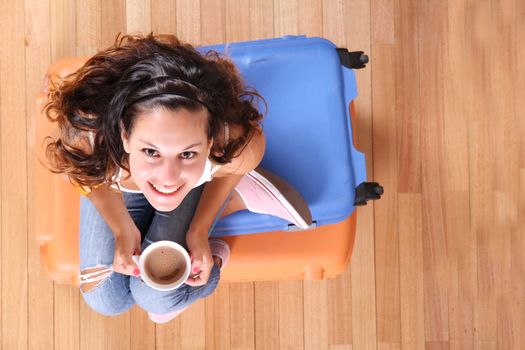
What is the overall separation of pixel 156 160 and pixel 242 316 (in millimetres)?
692

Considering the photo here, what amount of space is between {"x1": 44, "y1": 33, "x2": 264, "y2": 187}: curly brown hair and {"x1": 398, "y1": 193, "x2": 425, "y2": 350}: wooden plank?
619 mm

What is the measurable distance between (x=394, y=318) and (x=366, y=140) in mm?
445

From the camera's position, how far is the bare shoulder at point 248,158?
0.93m

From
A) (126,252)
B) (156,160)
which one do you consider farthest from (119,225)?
(156,160)

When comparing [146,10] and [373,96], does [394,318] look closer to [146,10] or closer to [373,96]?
[373,96]

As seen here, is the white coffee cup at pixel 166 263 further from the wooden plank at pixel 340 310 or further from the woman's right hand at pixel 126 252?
the wooden plank at pixel 340 310

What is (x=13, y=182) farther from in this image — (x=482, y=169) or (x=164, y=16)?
(x=482, y=169)

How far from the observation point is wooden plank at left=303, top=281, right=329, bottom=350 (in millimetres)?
1393

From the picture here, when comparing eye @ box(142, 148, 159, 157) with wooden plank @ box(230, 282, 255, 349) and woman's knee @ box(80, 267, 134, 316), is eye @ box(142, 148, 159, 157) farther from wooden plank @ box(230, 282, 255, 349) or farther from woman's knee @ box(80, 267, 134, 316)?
wooden plank @ box(230, 282, 255, 349)

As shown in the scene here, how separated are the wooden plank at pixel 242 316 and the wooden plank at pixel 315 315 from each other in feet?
0.43

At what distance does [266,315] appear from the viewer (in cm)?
139

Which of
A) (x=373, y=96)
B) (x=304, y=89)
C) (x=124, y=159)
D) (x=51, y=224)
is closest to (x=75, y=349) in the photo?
(x=51, y=224)

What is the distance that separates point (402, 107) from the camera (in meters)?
1.43

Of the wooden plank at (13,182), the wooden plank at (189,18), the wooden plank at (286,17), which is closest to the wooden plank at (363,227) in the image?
the wooden plank at (286,17)
